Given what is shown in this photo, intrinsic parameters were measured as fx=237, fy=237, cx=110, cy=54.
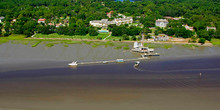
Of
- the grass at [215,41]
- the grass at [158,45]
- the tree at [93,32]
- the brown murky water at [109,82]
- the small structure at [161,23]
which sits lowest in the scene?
the brown murky water at [109,82]

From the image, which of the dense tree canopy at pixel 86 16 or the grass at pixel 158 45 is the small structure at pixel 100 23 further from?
the grass at pixel 158 45

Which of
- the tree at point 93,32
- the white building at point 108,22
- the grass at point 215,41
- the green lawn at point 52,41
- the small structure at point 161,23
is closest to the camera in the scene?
the green lawn at point 52,41

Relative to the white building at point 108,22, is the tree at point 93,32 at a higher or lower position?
lower

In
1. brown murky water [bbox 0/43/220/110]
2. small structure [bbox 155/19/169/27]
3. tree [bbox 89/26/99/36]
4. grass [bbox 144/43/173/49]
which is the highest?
small structure [bbox 155/19/169/27]

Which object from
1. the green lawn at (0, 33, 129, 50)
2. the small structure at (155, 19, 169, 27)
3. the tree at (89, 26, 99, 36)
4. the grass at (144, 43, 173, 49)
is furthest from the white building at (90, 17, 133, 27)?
the grass at (144, 43, 173, 49)

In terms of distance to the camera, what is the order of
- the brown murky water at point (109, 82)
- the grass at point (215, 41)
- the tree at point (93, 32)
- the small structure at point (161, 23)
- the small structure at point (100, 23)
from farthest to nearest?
the small structure at point (100, 23) < the small structure at point (161, 23) < the tree at point (93, 32) < the grass at point (215, 41) < the brown murky water at point (109, 82)

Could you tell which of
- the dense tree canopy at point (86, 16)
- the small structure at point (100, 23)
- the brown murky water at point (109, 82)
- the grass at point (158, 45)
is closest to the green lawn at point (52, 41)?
the dense tree canopy at point (86, 16)

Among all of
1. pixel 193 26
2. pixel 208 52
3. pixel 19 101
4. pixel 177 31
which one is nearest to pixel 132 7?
pixel 193 26

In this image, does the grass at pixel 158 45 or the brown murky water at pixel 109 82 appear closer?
the brown murky water at pixel 109 82

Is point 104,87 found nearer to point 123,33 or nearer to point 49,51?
point 49,51

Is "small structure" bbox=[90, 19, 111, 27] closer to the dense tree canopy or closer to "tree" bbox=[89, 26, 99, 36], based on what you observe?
the dense tree canopy

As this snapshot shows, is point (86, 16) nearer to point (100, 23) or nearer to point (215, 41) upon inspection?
point (100, 23)
